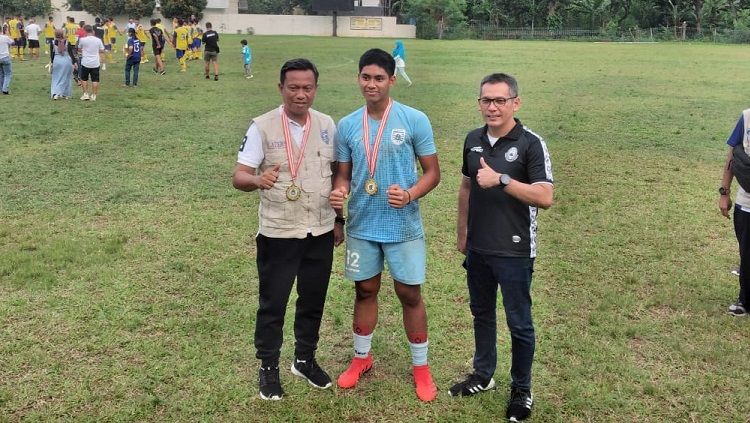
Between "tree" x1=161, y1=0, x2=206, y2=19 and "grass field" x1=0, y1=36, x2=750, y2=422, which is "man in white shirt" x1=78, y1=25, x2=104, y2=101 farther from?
"tree" x1=161, y1=0, x2=206, y2=19

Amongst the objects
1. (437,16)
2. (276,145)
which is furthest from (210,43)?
(437,16)

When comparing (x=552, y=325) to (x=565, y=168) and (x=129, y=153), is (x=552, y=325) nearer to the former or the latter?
(x=565, y=168)

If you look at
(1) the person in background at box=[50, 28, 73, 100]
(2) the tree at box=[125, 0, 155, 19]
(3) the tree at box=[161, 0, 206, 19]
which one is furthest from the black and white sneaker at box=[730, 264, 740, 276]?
(2) the tree at box=[125, 0, 155, 19]

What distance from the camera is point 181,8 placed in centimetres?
6481

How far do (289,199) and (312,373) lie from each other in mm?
1188

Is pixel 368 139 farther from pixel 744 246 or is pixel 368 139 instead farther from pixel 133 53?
pixel 133 53

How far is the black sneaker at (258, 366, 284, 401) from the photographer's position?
12.6ft

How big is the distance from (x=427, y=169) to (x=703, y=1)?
217 ft

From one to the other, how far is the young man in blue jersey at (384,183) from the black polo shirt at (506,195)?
0.27 metres

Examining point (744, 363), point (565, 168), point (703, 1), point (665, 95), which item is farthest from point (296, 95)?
point (703, 1)

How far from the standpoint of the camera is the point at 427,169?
145 inches

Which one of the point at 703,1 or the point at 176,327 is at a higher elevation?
the point at 703,1

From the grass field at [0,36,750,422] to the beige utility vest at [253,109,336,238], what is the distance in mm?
1071

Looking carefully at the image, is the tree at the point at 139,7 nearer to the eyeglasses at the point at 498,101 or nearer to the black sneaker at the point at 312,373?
the black sneaker at the point at 312,373
